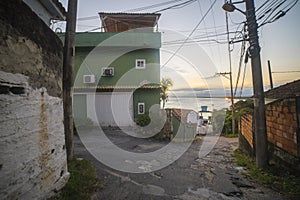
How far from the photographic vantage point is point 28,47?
254cm

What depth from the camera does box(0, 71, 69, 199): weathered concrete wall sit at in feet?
6.90

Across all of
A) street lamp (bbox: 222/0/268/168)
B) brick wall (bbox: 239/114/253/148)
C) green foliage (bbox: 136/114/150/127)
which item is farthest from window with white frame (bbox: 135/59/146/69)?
street lamp (bbox: 222/0/268/168)

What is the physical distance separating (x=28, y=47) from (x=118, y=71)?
12624 mm

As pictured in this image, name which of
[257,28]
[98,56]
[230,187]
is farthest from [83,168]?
[98,56]

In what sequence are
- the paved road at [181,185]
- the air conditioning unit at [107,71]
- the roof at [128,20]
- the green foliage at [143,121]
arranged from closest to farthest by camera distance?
the paved road at [181,185] → the green foliage at [143,121] → the roof at [128,20] → the air conditioning unit at [107,71]

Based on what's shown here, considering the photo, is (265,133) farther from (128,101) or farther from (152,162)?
(128,101)

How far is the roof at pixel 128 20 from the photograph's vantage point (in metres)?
14.4

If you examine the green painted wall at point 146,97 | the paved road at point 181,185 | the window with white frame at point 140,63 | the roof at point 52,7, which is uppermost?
the window with white frame at point 140,63

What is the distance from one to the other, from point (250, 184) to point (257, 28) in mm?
4428

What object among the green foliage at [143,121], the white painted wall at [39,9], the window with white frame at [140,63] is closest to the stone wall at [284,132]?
the green foliage at [143,121]

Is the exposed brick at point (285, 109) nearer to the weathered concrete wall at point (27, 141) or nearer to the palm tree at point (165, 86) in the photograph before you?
the weathered concrete wall at point (27, 141)

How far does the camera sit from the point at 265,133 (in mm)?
5180

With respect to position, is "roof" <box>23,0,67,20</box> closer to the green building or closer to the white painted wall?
the white painted wall

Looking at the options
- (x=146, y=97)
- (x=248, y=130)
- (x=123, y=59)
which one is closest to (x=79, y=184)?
(x=248, y=130)
